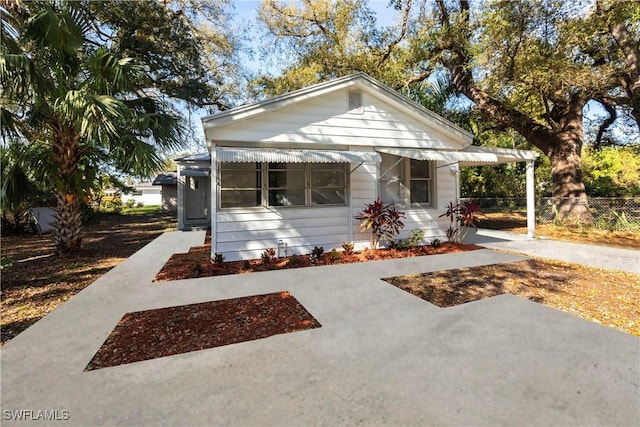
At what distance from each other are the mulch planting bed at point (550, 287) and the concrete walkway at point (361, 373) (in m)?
0.42

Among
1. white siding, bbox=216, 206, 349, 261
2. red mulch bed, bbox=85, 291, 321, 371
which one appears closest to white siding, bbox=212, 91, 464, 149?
white siding, bbox=216, 206, 349, 261

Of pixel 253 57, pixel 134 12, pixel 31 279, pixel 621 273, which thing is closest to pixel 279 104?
pixel 31 279

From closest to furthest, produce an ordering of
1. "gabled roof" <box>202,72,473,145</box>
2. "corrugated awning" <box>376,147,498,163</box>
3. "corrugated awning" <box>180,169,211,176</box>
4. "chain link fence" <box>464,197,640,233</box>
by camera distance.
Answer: "gabled roof" <box>202,72,473,145</box> < "corrugated awning" <box>376,147,498,163</box> < "chain link fence" <box>464,197,640,233</box> < "corrugated awning" <box>180,169,211,176</box>

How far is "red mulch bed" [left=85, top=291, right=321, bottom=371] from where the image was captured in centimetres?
329

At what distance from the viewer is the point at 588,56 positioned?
10805mm

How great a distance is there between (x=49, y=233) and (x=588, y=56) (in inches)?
845

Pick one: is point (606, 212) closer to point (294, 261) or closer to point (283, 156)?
point (294, 261)

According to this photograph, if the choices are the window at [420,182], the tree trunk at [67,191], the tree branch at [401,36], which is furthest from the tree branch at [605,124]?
the tree trunk at [67,191]

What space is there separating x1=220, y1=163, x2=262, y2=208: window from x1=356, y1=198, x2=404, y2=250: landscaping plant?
109 inches

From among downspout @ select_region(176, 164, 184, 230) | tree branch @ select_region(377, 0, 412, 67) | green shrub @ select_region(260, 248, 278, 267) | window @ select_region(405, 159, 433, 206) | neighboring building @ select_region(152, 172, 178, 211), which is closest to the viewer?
green shrub @ select_region(260, 248, 278, 267)

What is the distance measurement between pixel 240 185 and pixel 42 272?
4641 millimetres

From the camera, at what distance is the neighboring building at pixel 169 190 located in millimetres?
24897

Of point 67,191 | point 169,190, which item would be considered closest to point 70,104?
point 67,191

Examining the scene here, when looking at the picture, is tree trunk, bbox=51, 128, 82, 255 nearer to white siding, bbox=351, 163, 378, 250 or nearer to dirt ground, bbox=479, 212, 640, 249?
white siding, bbox=351, 163, 378, 250
